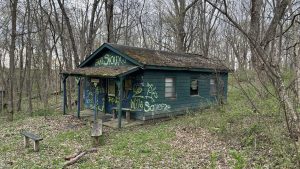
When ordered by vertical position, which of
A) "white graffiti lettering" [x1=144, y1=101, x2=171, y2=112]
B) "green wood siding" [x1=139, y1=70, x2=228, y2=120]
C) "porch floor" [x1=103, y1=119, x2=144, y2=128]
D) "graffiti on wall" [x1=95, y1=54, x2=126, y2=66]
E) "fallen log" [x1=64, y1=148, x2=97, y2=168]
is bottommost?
"fallen log" [x1=64, y1=148, x2=97, y2=168]

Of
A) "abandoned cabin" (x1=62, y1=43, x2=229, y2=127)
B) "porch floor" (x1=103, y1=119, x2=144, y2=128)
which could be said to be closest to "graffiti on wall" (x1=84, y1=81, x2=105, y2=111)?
"abandoned cabin" (x1=62, y1=43, x2=229, y2=127)

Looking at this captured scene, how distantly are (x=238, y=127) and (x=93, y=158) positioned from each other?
4858 millimetres

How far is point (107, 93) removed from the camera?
44.7ft

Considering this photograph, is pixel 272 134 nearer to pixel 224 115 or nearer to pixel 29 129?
pixel 224 115

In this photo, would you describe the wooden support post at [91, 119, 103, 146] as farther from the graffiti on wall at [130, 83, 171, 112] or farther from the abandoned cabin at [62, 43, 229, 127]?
the graffiti on wall at [130, 83, 171, 112]

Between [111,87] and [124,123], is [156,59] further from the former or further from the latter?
[124,123]

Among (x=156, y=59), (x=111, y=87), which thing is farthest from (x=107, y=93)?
(x=156, y=59)

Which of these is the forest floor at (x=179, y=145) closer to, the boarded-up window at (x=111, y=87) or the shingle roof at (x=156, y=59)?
the boarded-up window at (x=111, y=87)

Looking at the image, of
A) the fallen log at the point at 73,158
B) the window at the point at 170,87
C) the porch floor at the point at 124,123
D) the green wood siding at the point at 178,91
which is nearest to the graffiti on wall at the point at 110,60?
the green wood siding at the point at 178,91

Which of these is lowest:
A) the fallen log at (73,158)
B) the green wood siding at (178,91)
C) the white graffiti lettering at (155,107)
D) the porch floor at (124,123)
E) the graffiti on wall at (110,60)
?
the fallen log at (73,158)

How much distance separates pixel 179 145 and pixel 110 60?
7.17 meters

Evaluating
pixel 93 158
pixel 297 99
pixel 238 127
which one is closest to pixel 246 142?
pixel 238 127

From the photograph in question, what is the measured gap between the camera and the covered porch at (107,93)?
1134 cm

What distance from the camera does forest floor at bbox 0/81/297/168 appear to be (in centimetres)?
616
